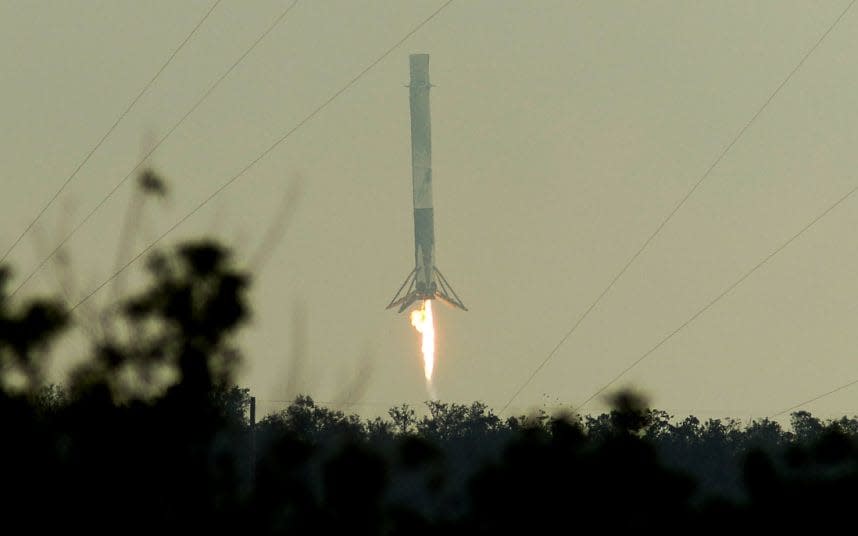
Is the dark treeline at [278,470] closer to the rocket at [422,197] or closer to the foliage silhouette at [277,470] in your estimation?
the foliage silhouette at [277,470]

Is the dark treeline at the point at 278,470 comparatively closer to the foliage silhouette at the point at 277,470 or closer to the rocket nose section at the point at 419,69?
the foliage silhouette at the point at 277,470

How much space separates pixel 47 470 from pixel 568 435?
12.3ft

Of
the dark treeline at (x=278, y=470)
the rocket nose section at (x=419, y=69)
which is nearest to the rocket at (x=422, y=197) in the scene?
the rocket nose section at (x=419, y=69)

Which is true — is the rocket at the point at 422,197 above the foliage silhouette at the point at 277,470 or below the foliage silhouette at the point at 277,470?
above

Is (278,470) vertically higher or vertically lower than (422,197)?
lower

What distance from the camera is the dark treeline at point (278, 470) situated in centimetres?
1556

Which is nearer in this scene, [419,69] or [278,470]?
[278,470]

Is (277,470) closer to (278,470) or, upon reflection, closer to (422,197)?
(278,470)

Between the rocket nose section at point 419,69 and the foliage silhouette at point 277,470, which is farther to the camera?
the rocket nose section at point 419,69

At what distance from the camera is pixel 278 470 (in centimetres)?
1602

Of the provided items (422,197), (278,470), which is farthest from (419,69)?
(278,470)

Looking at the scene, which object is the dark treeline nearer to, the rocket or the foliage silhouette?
the foliage silhouette

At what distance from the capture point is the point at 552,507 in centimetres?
1571

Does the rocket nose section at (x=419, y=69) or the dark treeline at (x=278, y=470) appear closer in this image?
the dark treeline at (x=278, y=470)
